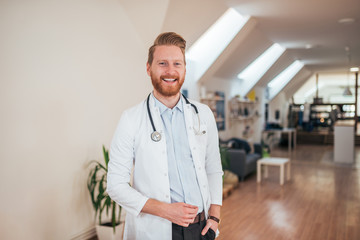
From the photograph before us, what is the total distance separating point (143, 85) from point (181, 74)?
3227mm

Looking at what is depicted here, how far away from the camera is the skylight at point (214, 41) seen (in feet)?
19.8

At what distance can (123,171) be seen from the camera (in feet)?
4.59

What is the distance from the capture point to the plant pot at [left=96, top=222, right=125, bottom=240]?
3395mm

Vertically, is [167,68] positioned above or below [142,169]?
above

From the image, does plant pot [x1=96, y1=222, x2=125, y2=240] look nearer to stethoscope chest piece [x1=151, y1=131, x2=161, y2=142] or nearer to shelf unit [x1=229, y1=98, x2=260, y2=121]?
stethoscope chest piece [x1=151, y1=131, x2=161, y2=142]

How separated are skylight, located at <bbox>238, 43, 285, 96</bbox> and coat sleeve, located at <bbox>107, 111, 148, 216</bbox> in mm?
8444

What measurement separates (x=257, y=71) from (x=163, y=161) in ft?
29.1

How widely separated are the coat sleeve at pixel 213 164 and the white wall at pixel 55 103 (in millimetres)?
1976

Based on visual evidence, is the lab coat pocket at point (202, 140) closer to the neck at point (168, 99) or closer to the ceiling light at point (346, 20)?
the neck at point (168, 99)

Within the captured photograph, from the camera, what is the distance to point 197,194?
1.46m

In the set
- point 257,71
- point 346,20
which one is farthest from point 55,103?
point 257,71

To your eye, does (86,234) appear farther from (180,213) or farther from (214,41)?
(214,41)

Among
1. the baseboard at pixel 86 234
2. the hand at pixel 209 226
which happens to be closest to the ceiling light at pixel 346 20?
the baseboard at pixel 86 234

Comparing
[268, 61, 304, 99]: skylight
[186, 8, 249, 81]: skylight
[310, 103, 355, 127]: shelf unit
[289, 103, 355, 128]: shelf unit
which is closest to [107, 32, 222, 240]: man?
[186, 8, 249, 81]: skylight
